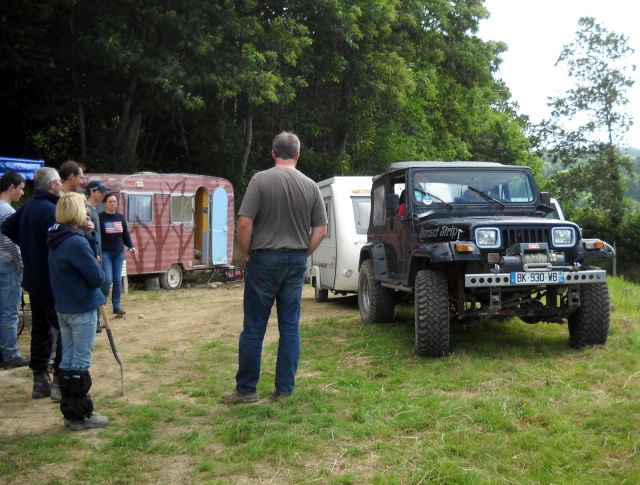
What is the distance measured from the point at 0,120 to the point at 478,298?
16644 mm

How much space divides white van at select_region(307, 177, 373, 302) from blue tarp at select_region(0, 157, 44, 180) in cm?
436

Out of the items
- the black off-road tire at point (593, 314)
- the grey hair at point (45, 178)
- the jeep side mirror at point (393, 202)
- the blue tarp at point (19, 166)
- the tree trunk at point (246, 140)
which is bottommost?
the black off-road tire at point (593, 314)

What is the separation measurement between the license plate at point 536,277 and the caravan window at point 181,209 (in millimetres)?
11820

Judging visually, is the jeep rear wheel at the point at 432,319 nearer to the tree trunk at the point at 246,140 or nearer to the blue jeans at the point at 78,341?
the blue jeans at the point at 78,341

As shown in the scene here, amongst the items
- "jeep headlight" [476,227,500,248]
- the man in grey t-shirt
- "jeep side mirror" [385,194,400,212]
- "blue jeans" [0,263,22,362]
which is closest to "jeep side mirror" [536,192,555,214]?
"jeep side mirror" [385,194,400,212]

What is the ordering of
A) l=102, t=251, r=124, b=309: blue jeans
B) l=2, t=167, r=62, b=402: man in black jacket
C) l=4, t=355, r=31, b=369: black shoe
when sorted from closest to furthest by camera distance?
l=2, t=167, r=62, b=402: man in black jacket < l=4, t=355, r=31, b=369: black shoe < l=102, t=251, r=124, b=309: blue jeans

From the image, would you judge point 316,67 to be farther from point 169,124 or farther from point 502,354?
point 502,354

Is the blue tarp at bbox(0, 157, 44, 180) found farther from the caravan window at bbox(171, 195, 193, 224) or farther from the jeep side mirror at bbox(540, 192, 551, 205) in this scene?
the caravan window at bbox(171, 195, 193, 224)

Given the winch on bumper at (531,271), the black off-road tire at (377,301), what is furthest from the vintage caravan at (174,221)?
the winch on bumper at (531,271)

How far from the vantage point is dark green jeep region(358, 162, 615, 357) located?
23.8 ft

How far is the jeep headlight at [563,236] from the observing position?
7582 millimetres

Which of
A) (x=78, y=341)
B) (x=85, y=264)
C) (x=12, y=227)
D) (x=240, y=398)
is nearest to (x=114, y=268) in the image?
(x=12, y=227)

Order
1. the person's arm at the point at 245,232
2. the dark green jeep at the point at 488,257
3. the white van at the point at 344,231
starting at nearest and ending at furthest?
the person's arm at the point at 245,232 < the dark green jeep at the point at 488,257 < the white van at the point at 344,231

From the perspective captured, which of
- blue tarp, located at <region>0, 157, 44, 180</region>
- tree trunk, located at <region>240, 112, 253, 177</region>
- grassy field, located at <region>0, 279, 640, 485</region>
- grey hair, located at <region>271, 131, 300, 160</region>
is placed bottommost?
grassy field, located at <region>0, 279, 640, 485</region>
